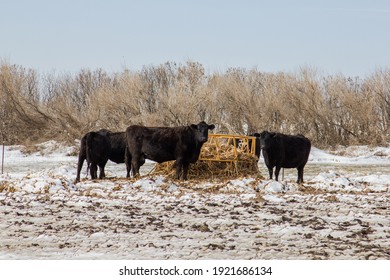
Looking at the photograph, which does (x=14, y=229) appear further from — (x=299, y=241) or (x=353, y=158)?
(x=353, y=158)

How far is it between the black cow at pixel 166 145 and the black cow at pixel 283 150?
4.96 ft

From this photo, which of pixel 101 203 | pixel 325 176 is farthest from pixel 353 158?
pixel 101 203

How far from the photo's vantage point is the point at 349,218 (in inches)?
375

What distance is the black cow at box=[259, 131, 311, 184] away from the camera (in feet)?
51.8

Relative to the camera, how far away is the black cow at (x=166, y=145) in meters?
15.7

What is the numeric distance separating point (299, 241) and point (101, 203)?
4739 mm

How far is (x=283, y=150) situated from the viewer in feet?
52.6

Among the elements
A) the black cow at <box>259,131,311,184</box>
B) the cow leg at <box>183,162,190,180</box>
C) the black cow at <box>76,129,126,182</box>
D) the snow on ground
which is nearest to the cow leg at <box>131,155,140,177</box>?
the black cow at <box>76,129,126,182</box>

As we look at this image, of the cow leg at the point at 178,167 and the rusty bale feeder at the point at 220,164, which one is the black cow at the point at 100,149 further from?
the cow leg at the point at 178,167

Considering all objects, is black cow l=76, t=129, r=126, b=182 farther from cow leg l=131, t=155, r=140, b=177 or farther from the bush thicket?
the bush thicket

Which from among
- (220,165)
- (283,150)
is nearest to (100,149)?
(220,165)

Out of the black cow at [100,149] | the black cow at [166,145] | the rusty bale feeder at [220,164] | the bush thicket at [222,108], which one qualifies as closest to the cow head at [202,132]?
the black cow at [166,145]

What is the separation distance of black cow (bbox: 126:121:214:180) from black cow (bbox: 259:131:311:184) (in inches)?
59.5

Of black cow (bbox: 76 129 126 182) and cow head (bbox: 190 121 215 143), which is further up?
cow head (bbox: 190 121 215 143)
